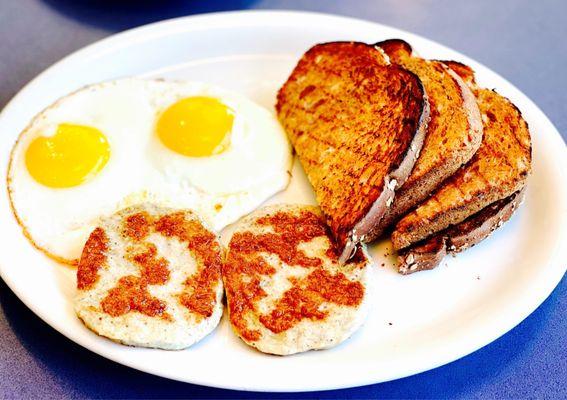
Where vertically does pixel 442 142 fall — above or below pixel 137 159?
above

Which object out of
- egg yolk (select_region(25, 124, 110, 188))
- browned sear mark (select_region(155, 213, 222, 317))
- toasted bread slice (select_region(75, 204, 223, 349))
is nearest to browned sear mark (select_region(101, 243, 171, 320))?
toasted bread slice (select_region(75, 204, 223, 349))

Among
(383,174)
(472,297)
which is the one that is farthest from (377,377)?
(383,174)

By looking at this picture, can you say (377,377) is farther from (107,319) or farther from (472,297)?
(107,319)

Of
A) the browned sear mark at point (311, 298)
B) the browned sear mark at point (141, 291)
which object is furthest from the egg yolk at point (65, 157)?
the browned sear mark at point (311, 298)

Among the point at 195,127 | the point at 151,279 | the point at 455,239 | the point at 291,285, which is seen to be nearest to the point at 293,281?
the point at 291,285

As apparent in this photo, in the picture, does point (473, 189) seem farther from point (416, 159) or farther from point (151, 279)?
point (151, 279)

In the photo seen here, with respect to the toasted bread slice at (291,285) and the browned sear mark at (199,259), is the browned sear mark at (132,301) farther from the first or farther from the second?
the toasted bread slice at (291,285)
